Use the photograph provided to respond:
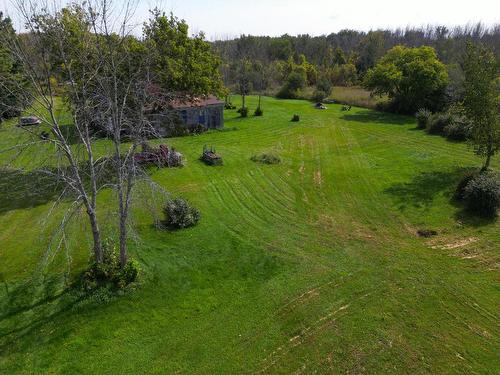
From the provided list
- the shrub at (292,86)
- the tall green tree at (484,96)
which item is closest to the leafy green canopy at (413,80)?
the shrub at (292,86)

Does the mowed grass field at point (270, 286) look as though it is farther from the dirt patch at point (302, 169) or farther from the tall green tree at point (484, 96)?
the tall green tree at point (484, 96)

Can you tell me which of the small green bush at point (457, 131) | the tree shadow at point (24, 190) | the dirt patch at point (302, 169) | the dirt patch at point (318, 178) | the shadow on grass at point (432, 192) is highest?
the small green bush at point (457, 131)

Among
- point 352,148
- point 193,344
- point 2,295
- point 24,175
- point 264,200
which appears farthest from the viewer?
point 352,148

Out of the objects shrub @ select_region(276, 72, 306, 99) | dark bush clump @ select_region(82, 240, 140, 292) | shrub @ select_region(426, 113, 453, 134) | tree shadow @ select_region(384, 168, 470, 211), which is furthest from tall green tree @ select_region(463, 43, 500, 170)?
shrub @ select_region(276, 72, 306, 99)

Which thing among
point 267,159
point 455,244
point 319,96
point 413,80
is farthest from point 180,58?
point 319,96

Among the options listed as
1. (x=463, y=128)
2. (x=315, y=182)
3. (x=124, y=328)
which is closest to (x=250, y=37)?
(x=463, y=128)

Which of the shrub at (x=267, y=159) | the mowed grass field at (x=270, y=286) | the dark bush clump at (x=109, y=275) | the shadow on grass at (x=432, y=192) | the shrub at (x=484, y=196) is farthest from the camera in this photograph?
the shrub at (x=267, y=159)

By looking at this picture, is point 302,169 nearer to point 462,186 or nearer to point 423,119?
point 462,186

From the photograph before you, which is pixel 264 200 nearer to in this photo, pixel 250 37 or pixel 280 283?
pixel 280 283
